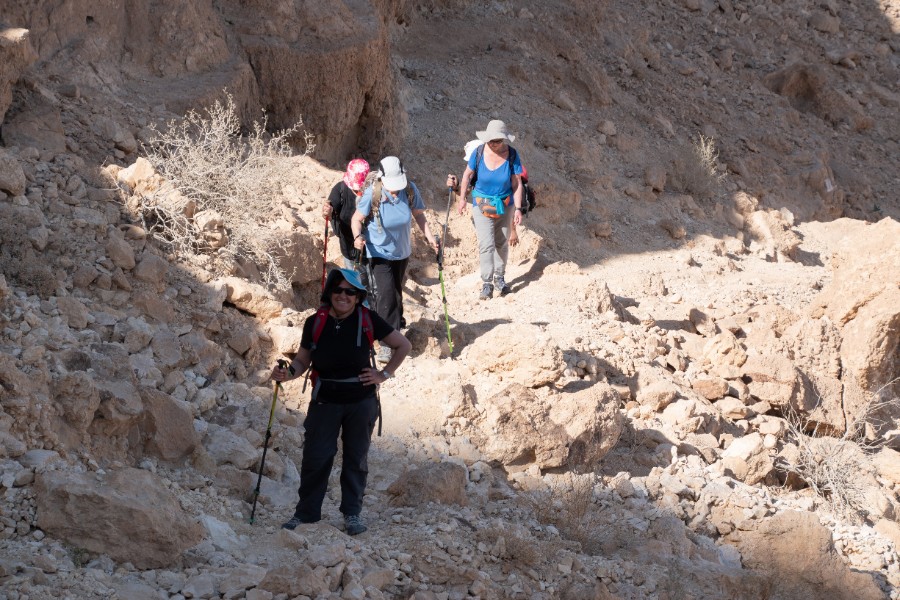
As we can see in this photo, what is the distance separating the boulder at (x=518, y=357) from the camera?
7.96m

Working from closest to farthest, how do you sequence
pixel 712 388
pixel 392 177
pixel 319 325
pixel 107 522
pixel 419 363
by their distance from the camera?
pixel 107 522
pixel 319 325
pixel 392 177
pixel 419 363
pixel 712 388

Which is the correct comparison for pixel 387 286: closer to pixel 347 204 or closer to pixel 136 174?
pixel 347 204

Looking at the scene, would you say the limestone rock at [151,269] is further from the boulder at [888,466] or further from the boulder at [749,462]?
the boulder at [888,466]

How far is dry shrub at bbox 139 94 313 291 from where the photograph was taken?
8172 millimetres

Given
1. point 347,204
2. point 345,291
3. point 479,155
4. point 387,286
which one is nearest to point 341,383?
point 345,291

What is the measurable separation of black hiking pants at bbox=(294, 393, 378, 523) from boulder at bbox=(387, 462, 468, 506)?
50cm

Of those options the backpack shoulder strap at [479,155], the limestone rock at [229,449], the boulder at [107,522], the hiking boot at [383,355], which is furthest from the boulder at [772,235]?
the boulder at [107,522]

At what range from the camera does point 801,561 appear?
6770 millimetres

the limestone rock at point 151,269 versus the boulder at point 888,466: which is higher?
the limestone rock at point 151,269

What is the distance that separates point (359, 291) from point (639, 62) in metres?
13.7

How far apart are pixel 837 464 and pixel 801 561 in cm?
Answer: 177

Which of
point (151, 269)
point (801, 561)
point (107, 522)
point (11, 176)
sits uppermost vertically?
point (11, 176)

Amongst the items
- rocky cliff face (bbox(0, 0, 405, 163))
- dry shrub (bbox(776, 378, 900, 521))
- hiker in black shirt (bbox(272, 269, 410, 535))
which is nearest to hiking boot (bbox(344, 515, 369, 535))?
hiker in black shirt (bbox(272, 269, 410, 535))

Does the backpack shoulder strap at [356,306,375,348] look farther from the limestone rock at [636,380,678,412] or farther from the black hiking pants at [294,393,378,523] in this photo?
the limestone rock at [636,380,678,412]
